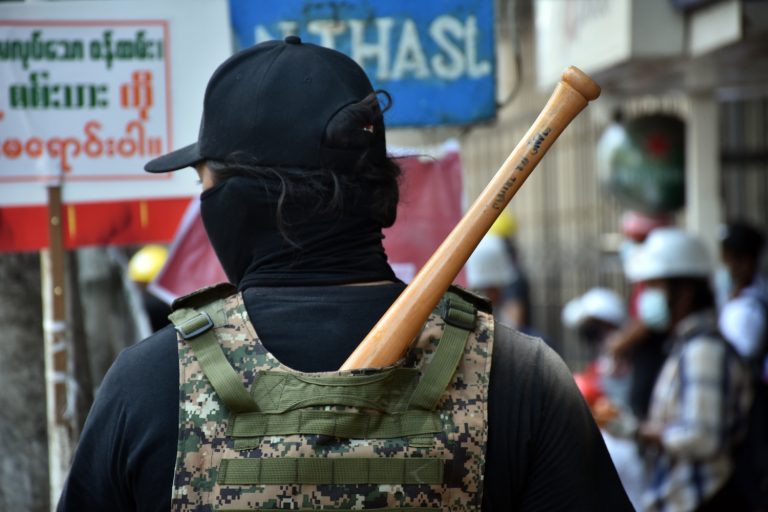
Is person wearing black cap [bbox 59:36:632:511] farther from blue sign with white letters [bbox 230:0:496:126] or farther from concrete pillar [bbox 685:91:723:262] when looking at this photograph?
concrete pillar [bbox 685:91:723:262]

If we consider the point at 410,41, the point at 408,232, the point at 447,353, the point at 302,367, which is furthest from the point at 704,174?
the point at 302,367

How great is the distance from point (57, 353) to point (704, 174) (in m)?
5.41

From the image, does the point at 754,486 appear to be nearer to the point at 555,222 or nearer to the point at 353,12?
the point at 353,12

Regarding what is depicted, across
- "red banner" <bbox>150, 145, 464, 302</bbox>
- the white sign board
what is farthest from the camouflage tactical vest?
"red banner" <bbox>150, 145, 464, 302</bbox>

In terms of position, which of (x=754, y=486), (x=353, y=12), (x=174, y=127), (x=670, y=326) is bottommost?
(x=754, y=486)

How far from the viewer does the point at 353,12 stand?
11.9 ft

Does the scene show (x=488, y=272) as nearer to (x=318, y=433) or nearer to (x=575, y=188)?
(x=318, y=433)

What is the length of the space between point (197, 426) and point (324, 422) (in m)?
0.20

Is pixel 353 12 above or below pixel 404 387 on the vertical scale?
above

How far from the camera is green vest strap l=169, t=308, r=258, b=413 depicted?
1796 mm

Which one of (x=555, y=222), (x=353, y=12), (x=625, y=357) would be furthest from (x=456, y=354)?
(x=555, y=222)

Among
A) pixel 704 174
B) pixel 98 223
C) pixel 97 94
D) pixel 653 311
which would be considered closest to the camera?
pixel 97 94

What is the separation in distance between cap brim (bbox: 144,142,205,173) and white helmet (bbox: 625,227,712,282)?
11.6ft

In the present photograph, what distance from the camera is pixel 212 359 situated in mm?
1828
